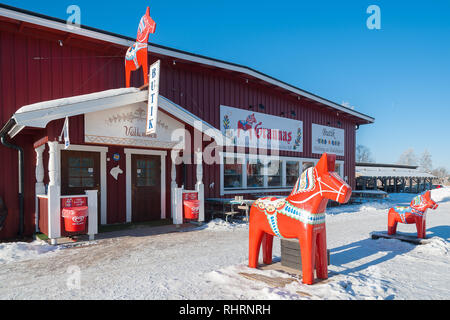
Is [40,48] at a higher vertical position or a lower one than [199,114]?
higher

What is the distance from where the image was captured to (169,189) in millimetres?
9555

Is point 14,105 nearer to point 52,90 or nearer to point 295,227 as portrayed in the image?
point 52,90

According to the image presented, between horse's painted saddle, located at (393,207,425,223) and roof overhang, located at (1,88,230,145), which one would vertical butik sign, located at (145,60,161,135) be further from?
horse's painted saddle, located at (393,207,425,223)

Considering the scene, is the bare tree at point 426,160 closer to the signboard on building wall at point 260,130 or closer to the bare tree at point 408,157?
the bare tree at point 408,157

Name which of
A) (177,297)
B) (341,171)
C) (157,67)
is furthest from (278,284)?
(341,171)

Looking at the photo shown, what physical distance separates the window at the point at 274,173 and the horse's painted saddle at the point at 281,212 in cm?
815

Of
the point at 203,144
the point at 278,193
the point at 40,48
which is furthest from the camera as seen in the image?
the point at 278,193

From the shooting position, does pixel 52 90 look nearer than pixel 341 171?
Yes

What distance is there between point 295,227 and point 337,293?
2.93ft

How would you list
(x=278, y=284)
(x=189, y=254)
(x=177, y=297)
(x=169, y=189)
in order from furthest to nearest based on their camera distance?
(x=169, y=189)
(x=189, y=254)
(x=278, y=284)
(x=177, y=297)

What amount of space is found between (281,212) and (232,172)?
722 centimetres

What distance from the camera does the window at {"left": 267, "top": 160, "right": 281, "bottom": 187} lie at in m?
12.6

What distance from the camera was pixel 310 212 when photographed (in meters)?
3.80

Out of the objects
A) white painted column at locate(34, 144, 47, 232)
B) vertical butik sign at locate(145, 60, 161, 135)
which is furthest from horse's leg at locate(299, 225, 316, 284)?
white painted column at locate(34, 144, 47, 232)
